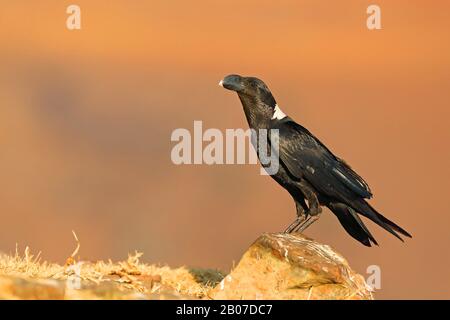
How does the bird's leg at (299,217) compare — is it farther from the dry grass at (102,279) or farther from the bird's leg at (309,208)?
the dry grass at (102,279)

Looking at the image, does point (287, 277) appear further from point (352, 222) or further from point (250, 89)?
point (250, 89)

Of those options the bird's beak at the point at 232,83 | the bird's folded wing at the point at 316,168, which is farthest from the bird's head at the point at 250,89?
the bird's folded wing at the point at 316,168

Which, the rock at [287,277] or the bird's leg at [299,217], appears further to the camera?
the bird's leg at [299,217]

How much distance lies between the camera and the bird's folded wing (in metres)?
8.02

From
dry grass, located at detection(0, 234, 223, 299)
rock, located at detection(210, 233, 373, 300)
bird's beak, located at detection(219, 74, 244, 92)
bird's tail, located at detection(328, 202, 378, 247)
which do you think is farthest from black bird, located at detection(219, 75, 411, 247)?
dry grass, located at detection(0, 234, 223, 299)

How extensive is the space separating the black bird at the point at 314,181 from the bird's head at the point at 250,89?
0.10 ft

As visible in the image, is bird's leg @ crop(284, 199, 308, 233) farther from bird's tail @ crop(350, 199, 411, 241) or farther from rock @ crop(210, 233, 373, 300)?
rock @ crop(210, 233, 373, 300)

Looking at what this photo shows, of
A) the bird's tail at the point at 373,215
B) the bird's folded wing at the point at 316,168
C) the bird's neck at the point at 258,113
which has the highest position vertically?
the bird's neck at the point at 258,113

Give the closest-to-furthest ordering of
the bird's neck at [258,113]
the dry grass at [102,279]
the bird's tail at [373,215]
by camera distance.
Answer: the dry grass at [102,279] → the bird's tail at [373,215] → the bird's neck at [258,113]

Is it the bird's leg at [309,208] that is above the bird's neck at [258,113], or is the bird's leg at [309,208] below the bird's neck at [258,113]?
below

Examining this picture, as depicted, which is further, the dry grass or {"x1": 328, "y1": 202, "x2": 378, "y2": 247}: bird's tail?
{"x1": 328, "y1": 202, "x2": 378, "y2": 247}: bird's tail

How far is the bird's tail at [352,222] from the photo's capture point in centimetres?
806
